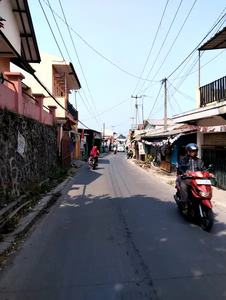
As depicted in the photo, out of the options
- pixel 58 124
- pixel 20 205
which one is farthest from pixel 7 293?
pixel 58 124

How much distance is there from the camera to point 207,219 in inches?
187

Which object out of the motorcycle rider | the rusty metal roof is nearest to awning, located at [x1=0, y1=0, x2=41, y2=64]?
the motorcycle rider

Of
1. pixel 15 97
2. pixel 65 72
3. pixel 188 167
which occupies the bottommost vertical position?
pixel 188 167

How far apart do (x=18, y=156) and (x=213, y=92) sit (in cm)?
805

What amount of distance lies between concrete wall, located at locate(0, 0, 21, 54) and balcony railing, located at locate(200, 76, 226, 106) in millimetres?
7995

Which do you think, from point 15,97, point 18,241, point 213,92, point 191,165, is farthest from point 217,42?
point 18,241

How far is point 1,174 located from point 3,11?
580cm

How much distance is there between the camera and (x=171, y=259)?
3.56 meters

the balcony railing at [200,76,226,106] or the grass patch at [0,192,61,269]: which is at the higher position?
the balcony railing at [200,76,226,106]

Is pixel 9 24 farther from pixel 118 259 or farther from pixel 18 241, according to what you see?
pixel 118 259

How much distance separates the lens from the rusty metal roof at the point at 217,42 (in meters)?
8.99

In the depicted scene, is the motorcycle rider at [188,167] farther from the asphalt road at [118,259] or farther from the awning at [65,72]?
the awning at [65,72]

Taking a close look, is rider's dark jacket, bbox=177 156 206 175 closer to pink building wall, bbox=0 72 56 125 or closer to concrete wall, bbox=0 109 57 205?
concrete wall, bbox=0 109 57 205

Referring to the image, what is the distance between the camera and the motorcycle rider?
17.6ft
